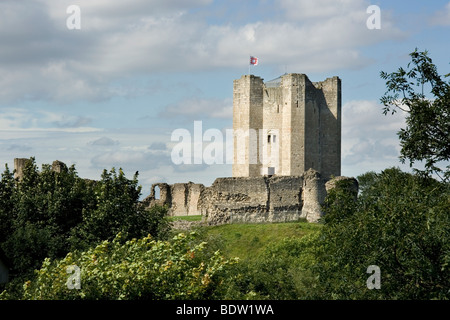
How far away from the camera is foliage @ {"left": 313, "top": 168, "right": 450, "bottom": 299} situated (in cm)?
1897

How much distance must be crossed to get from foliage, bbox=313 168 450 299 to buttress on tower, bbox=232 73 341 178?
4408 centimetres

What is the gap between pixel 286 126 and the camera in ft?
219

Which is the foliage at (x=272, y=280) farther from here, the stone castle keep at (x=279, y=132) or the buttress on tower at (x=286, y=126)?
the buttress on tower at (x=286, y=126)

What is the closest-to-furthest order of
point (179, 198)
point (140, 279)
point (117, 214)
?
point (140, 279)
point (117, 214)
point (179, 198)

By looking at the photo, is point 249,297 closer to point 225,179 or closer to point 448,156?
point 448,156

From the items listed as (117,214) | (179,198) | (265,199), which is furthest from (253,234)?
(117,214)

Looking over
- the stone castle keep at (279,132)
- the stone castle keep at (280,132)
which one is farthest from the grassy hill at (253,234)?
the stone castle keep at (280,132)

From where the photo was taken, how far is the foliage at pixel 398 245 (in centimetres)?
1897

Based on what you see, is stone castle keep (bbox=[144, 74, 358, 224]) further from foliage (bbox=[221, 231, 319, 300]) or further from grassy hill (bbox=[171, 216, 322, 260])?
foliage (bbox=[221, 231, 319, 300])

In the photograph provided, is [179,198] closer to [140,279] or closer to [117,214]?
[117,214]

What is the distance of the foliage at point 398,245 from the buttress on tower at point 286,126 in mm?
44077

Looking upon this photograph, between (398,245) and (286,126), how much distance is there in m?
47.7

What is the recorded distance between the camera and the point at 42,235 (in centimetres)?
3184
